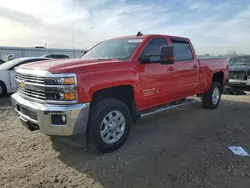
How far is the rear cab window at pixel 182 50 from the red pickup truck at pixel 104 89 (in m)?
0.04

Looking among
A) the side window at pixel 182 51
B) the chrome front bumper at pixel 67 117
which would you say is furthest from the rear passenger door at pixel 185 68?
the chrome front bumper at pixel 67 117

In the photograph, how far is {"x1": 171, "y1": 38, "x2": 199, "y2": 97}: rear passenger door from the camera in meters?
5.46

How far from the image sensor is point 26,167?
11.5 feet

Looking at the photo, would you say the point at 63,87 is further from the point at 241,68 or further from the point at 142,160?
the point at 241,68

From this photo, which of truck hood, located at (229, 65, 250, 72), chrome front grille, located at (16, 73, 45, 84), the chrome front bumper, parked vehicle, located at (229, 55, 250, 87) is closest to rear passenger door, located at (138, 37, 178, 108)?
the chrome front bumper

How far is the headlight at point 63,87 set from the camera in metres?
3.31

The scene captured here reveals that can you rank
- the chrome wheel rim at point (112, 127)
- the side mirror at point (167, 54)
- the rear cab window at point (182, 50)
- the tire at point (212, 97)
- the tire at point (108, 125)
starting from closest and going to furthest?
the tire at point (108, 125), the chrome wheel rim at point (112, 127), the side mirror at point (167, 54), the rear cab window at point (182, 50), the tire at point (212, 97)

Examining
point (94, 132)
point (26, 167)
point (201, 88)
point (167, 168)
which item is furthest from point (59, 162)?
point (201, 88)

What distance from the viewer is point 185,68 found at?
5.59 m

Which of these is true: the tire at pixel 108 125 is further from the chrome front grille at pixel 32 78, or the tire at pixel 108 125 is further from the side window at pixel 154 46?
the side window at pixel 154 46

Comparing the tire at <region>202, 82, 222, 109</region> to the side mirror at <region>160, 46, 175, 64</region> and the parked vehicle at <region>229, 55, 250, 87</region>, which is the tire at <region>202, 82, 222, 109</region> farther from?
the parked vehicle at <region>229, 55, 250, 87</region>

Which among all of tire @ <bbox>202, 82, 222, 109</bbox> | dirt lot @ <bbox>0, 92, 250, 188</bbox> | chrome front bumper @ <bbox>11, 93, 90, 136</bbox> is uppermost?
chrome front bumper @ <bbox>11, 93, 90, 136</bbox>

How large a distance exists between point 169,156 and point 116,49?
7.55ft

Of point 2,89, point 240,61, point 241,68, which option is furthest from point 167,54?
point 240,61
